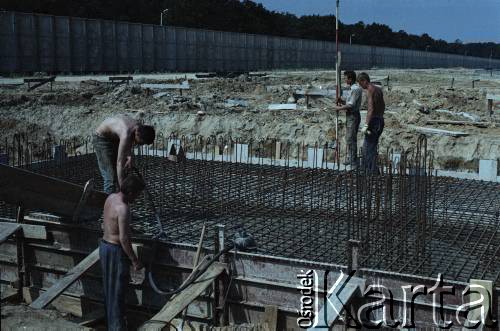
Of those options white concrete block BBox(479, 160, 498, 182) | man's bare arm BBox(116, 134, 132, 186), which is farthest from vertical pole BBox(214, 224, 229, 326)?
white concrete block BBox(479, 160, 498, 182)

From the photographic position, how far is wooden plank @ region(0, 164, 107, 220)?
4.88 metres

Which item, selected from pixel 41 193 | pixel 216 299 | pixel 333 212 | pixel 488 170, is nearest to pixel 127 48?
pixel 488 170

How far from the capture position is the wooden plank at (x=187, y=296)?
4480 mm

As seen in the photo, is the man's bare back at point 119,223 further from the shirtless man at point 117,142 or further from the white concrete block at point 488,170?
the white concrete block at point 488,170

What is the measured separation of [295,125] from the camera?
42.4 ft

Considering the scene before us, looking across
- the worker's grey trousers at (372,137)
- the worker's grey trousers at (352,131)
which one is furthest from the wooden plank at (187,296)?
the worker's grey trousers at (352,131)

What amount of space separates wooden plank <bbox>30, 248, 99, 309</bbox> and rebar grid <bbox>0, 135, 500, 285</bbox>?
0.71m

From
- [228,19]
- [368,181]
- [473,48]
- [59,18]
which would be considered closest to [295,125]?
[368,181]

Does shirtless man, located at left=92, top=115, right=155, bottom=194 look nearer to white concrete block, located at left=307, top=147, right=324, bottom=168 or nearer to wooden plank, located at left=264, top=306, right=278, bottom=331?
wooden plank, located at left=264, top=306, right=278, bottom=331

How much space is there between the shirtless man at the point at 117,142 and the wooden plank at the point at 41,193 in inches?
15.6

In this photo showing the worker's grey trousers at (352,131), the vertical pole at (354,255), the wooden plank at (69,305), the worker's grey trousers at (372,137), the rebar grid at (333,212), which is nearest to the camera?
the vertical pole at (354,255)

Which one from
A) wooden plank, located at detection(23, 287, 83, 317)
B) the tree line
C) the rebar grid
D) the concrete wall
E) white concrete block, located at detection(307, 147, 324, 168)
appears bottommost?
wooden plank, located at detection(23, 287, 83, 317)

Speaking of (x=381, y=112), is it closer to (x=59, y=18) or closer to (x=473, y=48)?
(x=59, y=18)

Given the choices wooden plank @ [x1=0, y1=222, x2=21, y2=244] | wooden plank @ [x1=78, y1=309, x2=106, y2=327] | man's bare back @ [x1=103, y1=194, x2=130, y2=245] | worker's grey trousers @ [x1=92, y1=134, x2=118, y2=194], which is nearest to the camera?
man's bare back @ [x1=103, y1=194, x2=130, y2=245]
